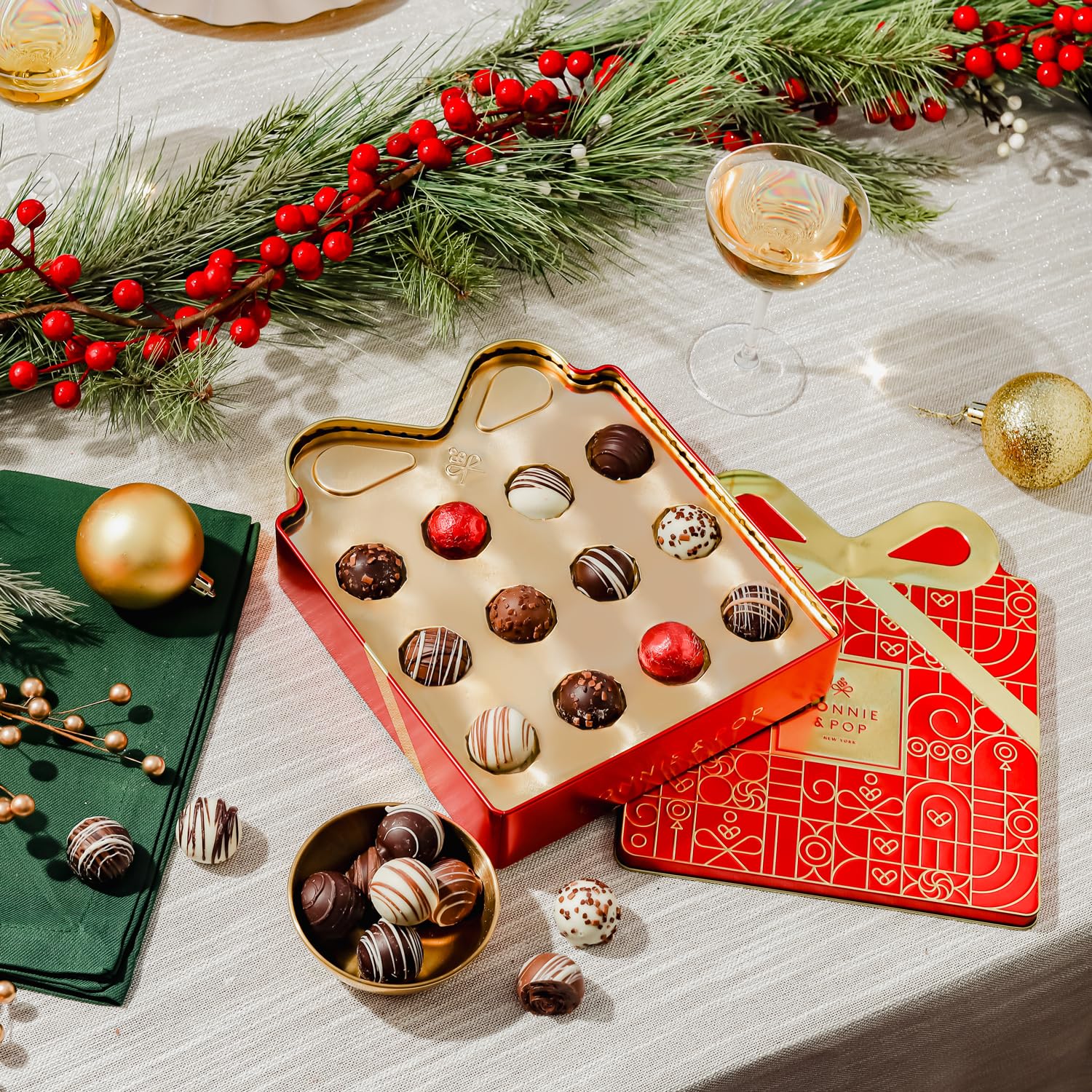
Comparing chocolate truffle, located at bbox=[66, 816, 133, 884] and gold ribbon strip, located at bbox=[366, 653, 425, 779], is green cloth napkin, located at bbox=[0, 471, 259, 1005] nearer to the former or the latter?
chocolate truffle, located at bbox=[66, 816, 133, 884]

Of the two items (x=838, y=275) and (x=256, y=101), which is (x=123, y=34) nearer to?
(x=256, y=101)

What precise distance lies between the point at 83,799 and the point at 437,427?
1.11 feet

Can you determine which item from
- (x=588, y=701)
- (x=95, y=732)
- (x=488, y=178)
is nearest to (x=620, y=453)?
(x=588, y=701)

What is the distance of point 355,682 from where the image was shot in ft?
2.55

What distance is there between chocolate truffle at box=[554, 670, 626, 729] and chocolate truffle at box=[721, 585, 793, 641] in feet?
0.30

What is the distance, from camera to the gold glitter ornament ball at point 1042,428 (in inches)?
33.7

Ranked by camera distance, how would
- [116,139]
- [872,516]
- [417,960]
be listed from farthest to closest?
[116,139]
[872,516]
[417,960]

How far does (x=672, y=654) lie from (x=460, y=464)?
0.69 ft

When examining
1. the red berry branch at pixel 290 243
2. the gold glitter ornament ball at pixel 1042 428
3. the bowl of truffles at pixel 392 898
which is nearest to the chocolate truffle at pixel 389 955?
the bowl of truffles at pixel 392 898

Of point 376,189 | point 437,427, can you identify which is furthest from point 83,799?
point 376,189

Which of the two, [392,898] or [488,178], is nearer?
[392,898]

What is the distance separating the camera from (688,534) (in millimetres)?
777

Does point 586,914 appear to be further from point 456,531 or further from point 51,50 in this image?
point 51,50

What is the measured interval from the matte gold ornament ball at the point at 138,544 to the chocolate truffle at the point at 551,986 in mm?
339
